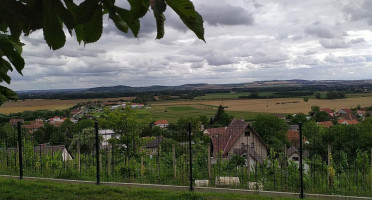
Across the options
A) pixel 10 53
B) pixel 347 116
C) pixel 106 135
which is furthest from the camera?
pixel 347 116

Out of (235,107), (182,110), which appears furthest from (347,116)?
(182,110)

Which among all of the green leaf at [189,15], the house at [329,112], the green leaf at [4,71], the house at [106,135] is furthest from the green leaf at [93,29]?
the house at [329,112]

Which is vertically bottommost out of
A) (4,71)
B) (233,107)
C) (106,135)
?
(233,107)

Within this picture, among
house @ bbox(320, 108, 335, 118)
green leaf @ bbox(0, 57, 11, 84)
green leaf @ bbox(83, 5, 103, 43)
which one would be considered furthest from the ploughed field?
green leaf @ bbox(83, 5, 103, 43)

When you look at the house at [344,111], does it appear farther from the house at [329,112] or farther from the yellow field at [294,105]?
the house at [329,112]

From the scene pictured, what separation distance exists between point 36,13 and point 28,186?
254 inches

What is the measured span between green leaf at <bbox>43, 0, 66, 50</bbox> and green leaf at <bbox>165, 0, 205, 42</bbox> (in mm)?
459

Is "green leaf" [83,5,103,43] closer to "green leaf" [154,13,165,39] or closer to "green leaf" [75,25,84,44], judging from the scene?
"green leaf" [75,25,84,44]

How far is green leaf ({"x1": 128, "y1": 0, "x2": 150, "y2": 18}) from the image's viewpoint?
1175mm

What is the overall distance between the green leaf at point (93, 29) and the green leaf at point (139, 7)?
0.16 metres

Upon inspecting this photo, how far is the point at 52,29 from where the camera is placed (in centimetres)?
125

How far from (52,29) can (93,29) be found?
0.50ft

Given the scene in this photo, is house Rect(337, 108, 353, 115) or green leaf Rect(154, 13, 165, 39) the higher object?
green leaf Rect(154, 13, 165, 39)

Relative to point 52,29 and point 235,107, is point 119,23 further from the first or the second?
point 235,107
